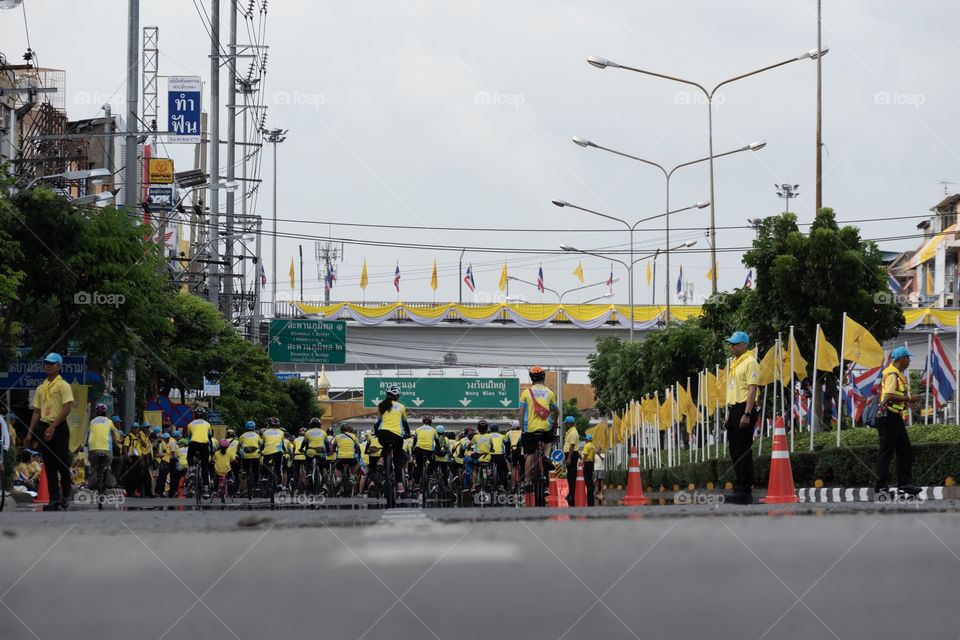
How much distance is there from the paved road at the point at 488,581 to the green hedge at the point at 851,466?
1244 centimetres

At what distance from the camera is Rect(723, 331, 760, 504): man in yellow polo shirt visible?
14.5 meters

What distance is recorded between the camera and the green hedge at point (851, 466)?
66.3 ft

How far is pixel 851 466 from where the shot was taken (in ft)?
73.6

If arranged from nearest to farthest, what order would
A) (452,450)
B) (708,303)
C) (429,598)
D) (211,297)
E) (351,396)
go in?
(429,598)
(452,450)
(708,303)
(211,297)
(351,396)

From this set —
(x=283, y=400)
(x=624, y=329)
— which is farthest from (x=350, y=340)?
(x=624, y=329)

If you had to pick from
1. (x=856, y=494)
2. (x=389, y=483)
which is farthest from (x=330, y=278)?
(x=389, y=483)

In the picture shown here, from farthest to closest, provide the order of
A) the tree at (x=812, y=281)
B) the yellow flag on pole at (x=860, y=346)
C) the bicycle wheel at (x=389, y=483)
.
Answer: the tree at (x=812, y=281)
the yellow flag on pole at (x=860, y=346)
the bicycle wheel at (x=389, y=483)

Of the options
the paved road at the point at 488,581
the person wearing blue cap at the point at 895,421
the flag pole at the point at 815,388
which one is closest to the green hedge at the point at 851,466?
the flag pole at the point at 815,388

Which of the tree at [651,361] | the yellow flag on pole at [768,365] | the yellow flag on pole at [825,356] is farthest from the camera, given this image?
the tree at [651,361]

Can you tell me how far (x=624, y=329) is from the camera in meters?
→ 63.2

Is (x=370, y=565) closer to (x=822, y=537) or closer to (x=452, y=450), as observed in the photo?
(x=822, y=537)

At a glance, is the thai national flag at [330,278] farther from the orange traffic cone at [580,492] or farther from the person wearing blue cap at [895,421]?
the person wearing blue cap at [895,421]

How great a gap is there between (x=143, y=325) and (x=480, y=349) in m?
34.0

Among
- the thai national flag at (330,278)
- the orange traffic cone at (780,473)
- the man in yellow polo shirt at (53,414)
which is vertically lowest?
the orange traffic cone at (780,473)
